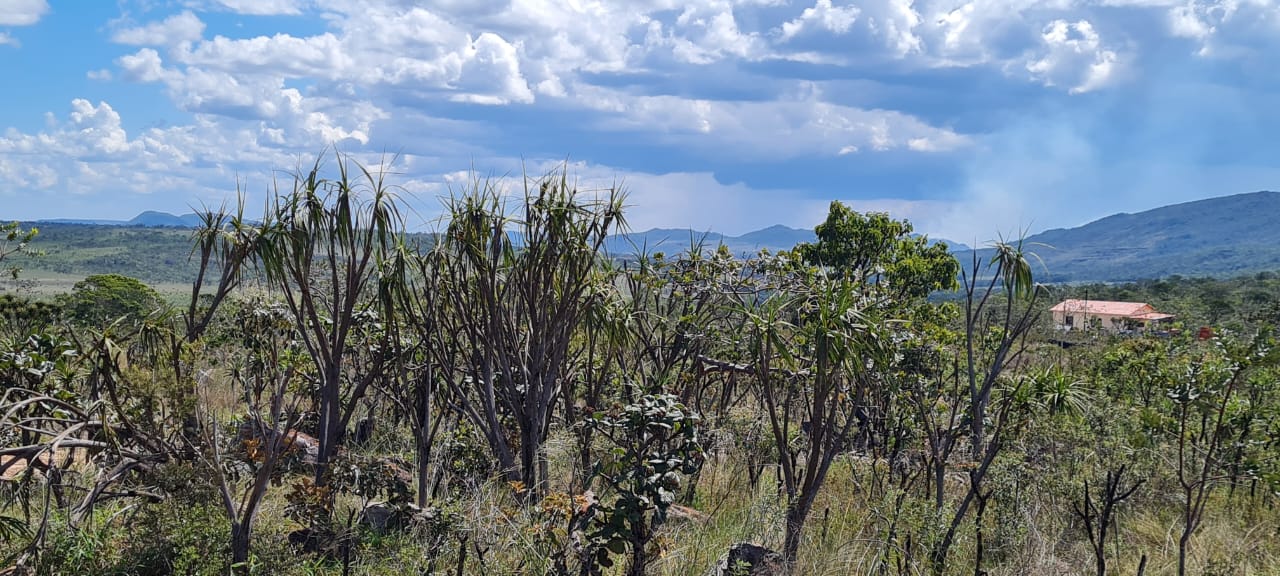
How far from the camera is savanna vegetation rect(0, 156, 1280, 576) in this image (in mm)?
5754

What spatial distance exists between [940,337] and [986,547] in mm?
1996

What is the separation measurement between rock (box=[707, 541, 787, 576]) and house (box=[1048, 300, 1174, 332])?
610 cm

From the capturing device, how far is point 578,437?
812 cm

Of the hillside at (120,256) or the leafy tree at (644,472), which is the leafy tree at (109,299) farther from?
the hillside at (120,256)

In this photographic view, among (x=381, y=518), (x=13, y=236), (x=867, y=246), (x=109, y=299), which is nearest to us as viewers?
(x=381, y=518)

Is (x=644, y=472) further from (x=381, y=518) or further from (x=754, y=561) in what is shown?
(x=381, y=518)

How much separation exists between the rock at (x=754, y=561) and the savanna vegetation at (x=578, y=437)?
3 cm

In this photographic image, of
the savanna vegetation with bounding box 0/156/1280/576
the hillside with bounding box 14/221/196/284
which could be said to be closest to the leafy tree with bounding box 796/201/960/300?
the savanna vegetation with bounding box 0/156/1280/576

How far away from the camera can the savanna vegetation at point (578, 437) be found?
18.9ft

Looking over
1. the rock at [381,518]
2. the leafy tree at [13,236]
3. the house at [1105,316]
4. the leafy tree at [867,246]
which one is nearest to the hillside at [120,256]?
the house at [1105,316]

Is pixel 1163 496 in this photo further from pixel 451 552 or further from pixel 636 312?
pixel 451 552

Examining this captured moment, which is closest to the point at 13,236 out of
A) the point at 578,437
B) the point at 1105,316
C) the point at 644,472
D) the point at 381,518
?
the point at 381,518

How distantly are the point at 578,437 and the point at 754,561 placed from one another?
261 cm

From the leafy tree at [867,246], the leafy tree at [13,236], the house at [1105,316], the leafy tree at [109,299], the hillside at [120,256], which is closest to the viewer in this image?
the leafy tree at [13,236]
